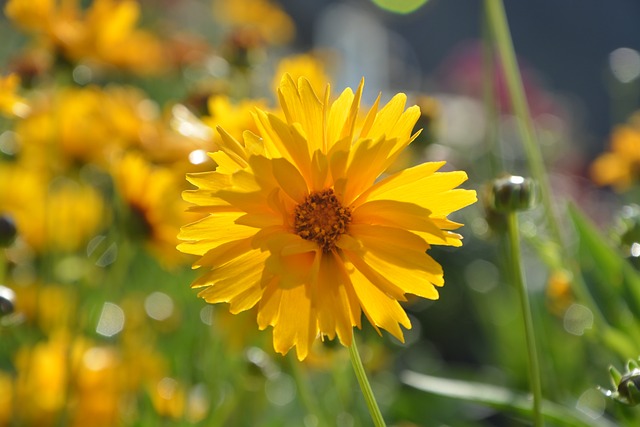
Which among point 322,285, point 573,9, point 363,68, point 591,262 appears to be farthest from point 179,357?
point 573,9

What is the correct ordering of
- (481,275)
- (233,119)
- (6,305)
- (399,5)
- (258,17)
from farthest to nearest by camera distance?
(258,17), (481,275), (399,5), (233,119), (6,305)

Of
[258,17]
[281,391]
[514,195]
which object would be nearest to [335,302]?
[514,195]

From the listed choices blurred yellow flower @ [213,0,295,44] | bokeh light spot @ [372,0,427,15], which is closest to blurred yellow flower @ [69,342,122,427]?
bokeh light spot @ [372,0,427,15]

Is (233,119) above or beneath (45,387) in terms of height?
above

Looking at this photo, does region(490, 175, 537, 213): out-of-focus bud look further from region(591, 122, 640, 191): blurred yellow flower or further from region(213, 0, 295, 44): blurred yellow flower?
region(213, 0, 295, 44): blurred yellow flower

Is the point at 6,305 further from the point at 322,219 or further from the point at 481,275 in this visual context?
the point at 481,275

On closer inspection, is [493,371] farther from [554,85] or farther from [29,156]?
[554,85]

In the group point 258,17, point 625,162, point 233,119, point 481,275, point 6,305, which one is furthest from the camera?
point 258,17
